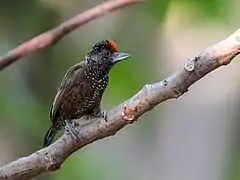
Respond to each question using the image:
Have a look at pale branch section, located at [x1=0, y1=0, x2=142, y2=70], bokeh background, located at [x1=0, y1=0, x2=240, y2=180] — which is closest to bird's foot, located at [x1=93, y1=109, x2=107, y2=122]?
pale branch section, located at [x1=0, y1=0, x2=142, y2=70]

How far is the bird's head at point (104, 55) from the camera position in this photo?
998mm

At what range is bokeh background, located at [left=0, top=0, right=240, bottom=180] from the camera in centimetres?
140

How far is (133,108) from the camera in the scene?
0.79 meters

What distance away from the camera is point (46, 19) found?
4.78 ft

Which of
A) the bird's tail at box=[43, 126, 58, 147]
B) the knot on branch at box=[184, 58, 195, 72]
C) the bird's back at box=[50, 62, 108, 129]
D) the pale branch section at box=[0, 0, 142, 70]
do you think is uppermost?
the pale branch section at box=[0, 0, 142, 70]

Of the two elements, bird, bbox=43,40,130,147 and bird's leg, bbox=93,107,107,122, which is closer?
bird's leg, bbox=93,107,107,122

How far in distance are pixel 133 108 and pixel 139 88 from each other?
69 cm

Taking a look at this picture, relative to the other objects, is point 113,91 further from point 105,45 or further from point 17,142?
point 105,45

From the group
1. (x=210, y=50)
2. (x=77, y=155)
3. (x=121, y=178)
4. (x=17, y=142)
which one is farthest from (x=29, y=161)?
(x=121, y=178)

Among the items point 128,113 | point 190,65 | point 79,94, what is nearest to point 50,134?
point 79,94

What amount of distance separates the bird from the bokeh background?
32 centimetres

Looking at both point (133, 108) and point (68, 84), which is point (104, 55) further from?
point (133, 108)

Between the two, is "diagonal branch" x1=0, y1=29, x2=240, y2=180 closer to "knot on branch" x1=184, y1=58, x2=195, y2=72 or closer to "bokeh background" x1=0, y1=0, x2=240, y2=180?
"knot on branch" x1=184, y1=58, x2=195, y2=72

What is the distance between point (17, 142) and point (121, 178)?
0.39 meters
